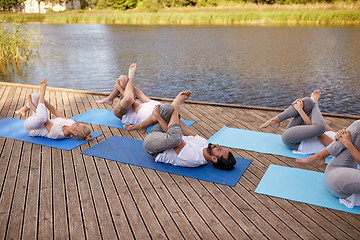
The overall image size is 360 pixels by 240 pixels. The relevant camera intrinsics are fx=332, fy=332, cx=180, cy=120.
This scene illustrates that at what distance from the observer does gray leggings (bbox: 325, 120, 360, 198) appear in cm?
227

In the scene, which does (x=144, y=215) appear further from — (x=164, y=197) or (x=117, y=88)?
(x=117, y=88)

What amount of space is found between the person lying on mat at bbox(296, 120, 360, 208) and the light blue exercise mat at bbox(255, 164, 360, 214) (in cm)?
8

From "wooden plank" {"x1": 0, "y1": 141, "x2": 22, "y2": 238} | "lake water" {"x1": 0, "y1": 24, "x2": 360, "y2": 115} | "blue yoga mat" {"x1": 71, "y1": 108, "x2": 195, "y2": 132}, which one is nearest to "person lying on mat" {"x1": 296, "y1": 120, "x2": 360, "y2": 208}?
"blue yoga mat" {"x1": 71, "y1": 108, "x2": 195, "y2": 132}

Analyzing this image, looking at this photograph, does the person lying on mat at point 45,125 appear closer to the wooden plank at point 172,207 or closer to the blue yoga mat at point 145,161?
the blue yoga mat at point 145,161

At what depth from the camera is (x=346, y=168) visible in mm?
2352

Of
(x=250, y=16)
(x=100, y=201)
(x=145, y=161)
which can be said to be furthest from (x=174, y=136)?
(x=250, y=16)

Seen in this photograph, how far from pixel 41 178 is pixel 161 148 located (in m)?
1.02

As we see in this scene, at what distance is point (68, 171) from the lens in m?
2.88

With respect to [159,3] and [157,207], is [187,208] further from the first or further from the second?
[159,3]

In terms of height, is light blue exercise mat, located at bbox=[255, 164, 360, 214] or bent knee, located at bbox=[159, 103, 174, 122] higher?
bent knee, located at bbox=[159, 103, 174, 122]

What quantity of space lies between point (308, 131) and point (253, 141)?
636 mm

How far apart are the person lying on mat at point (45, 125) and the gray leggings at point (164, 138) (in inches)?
35.1

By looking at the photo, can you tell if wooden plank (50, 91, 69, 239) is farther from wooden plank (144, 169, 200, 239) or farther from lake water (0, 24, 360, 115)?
lake water (0, 24, 360, 115)

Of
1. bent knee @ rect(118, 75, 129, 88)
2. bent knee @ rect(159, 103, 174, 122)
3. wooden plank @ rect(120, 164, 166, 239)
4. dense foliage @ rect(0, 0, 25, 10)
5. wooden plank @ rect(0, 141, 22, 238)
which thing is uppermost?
bent knee @ rect(159, 103, 174, 122)
